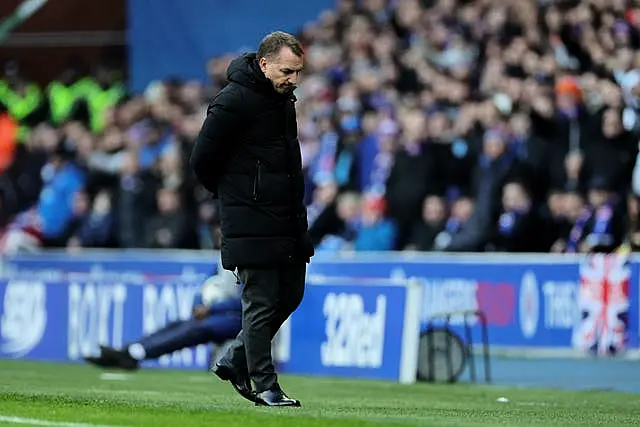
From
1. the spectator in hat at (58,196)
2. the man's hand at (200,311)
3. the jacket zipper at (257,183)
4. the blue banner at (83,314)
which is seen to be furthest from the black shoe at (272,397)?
the spectator in hat at (58,196)

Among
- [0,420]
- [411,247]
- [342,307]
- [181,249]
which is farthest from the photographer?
[181,249]

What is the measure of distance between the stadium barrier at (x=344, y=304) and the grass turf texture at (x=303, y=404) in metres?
1.35

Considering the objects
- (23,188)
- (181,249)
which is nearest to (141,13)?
(23,188)

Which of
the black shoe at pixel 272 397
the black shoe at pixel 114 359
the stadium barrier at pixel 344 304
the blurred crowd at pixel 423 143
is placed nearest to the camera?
the black shoe at pixel 272 397

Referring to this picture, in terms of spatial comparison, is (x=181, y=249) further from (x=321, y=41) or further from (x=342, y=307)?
(x=342, y=307)

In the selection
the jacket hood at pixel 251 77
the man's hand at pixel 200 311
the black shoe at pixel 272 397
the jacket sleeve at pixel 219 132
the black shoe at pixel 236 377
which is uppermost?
the jacket hood at pixel 251 77

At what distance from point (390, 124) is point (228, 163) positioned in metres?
11.8

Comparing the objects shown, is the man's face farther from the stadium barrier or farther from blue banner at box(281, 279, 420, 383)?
the stadium barrier

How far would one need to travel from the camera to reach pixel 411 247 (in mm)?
21094

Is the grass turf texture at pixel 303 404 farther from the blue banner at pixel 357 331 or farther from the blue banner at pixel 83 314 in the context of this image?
the blue banner at pixel 83 314

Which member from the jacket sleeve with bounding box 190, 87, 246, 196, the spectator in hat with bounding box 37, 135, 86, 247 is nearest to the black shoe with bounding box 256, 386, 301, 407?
the jacket sleeve with bounding box 190, 87, 246, 196

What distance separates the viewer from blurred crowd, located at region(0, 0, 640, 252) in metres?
19.5

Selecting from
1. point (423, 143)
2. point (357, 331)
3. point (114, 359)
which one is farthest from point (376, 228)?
point (114, 359)

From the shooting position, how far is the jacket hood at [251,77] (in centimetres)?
973
